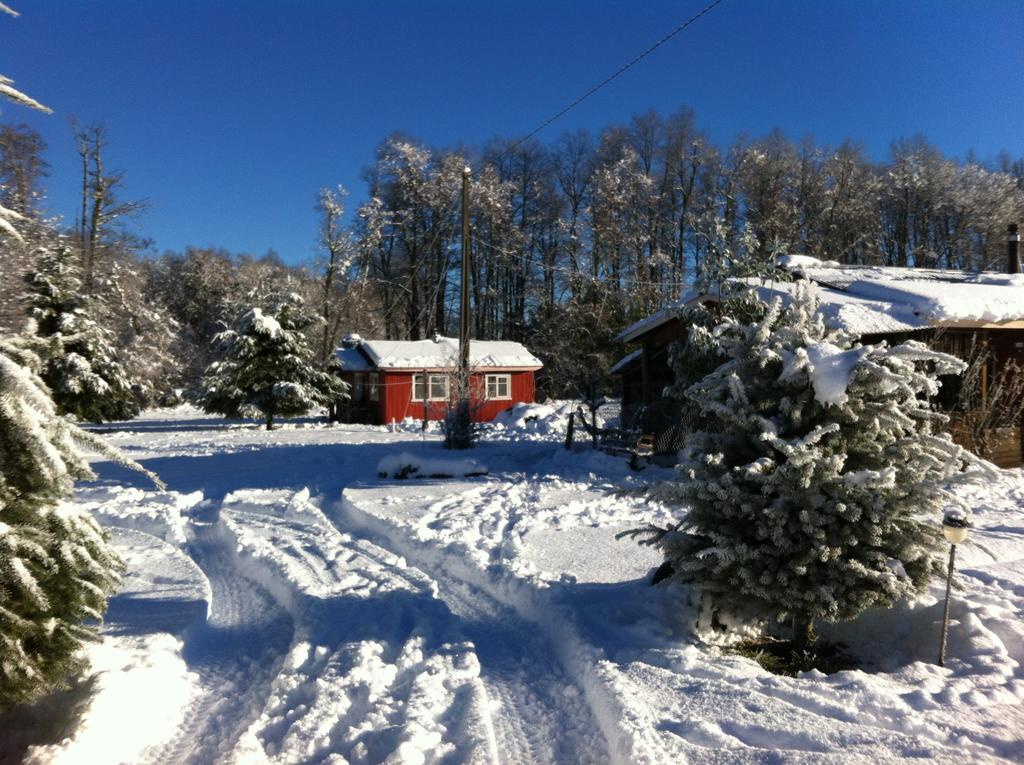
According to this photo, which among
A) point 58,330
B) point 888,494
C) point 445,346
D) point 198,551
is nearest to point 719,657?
point 888,494

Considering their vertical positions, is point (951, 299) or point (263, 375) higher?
point (951, 299)

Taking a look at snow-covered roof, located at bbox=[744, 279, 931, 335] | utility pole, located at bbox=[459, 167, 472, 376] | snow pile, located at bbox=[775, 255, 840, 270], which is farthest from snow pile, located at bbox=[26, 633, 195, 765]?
snow pile, located at bbox=[775, 255, 840, 270]

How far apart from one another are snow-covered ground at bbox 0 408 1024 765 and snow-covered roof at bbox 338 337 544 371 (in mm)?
17686

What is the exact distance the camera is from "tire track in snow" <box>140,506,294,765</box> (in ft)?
12.3

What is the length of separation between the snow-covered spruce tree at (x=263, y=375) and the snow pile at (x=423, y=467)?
534 inches

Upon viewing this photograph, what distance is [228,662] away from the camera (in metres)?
4.90

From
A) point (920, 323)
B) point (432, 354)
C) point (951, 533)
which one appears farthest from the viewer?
point (432, 354)

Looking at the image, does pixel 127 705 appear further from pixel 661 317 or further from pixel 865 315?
pixel 661 317

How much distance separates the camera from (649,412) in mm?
13719

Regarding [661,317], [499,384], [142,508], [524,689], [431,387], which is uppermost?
[661,317]

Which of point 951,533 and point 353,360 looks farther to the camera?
point 353,360

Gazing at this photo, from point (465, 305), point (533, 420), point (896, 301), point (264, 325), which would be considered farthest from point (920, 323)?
point (264, 325)

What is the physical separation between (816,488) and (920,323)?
892 cm

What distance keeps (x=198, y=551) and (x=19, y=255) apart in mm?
4518
